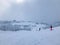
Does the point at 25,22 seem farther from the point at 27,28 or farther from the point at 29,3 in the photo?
the point at 29,3

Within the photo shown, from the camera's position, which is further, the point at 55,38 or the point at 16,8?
the point at 16,8

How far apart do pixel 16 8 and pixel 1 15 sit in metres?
0.24

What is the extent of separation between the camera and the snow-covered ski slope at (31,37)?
1.13 metres

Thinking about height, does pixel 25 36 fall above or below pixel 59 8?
below

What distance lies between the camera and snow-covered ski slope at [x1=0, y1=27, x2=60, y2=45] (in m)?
1.13

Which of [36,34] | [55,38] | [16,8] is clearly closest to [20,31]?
[36,34]

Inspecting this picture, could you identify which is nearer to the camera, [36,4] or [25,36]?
[25,36]

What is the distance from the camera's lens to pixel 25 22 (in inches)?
50.8

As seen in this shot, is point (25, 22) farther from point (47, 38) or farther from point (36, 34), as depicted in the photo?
point (47, 38)

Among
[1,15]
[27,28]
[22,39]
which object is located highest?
[1,15]

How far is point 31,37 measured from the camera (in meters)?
1.19

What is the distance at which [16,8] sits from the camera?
1.33m

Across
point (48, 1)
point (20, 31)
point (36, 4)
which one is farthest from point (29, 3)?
point (20, 31)

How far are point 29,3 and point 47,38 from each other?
0.53 metres
